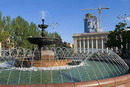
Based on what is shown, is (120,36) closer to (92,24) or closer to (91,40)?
(91,40)

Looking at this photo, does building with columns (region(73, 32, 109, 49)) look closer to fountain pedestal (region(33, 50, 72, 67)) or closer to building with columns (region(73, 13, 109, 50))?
building with columns (region(73, 13, 109, 50))

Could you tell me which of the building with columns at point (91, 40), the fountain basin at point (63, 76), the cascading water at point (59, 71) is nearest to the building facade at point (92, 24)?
the building with columns at point (91, 40)

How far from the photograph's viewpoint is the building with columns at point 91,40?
95.9 metres

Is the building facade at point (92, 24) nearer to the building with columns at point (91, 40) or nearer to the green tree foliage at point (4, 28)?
the building with columns at point (91, 40)

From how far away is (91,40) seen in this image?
99.8 metres

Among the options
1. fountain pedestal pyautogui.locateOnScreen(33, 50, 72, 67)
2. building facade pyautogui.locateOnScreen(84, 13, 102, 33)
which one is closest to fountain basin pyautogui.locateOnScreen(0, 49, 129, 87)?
fountain pedestal pyautogui.locateOnScreen(33, 50, 72, 67)

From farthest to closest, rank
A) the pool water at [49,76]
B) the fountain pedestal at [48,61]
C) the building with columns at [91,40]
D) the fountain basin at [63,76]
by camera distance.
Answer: the building with columns at [91,40] → the fountain pedestal at [48,61] → the pool water at [49,76] → the fountain basin at [63,76]

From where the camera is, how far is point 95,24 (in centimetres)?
14000

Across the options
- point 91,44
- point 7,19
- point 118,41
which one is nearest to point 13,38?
point 7,19

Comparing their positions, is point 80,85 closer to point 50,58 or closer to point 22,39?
point 50,58

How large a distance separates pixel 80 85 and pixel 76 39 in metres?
102

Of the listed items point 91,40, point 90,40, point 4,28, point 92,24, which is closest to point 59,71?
point 4,28

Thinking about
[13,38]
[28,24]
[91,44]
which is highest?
[28,24]

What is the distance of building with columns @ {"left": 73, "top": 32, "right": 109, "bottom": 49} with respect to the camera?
9594 centimetres
